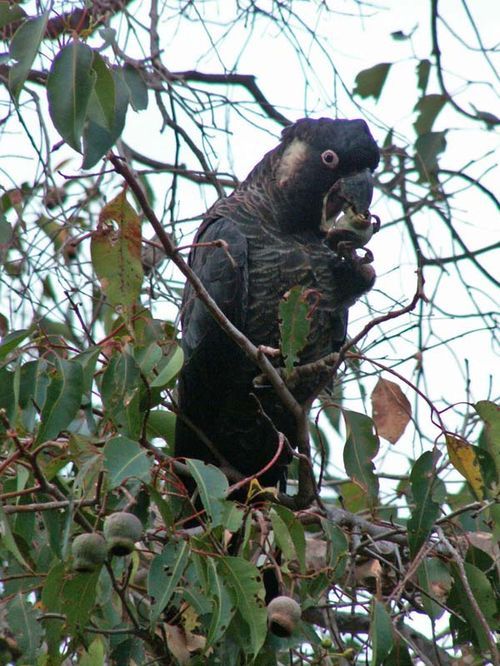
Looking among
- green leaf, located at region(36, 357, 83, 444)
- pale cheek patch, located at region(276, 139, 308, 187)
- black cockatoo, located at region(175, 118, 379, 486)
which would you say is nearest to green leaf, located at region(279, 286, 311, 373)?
green leaf, located at region(36, 357, 83, 444)

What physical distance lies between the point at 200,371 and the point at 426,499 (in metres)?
0.98

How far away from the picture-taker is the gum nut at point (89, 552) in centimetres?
151

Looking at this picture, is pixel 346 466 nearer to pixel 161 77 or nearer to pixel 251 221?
pixel 251 221

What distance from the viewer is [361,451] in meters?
2.13

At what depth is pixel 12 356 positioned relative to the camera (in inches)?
75.6

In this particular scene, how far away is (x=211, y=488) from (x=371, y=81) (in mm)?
2328

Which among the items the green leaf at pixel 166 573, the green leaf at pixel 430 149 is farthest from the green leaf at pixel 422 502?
the green leaf at pixel 430 149

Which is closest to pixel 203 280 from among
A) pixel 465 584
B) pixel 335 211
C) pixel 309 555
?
pixel 335 211

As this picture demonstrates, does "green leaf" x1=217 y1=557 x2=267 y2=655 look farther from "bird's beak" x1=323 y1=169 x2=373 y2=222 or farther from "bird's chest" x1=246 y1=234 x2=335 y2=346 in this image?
"bird's beak" x1=323 y1=169 x2=373 y2=222

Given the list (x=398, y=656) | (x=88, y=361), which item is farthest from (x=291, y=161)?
(x=398, y=656)

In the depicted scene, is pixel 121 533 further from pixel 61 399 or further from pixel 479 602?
pixel 479 602

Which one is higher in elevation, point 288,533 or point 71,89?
point 71,89

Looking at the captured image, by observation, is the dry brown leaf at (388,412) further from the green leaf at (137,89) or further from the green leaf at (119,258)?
the green leaf at (137,89)

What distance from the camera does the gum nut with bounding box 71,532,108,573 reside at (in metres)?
1.51
